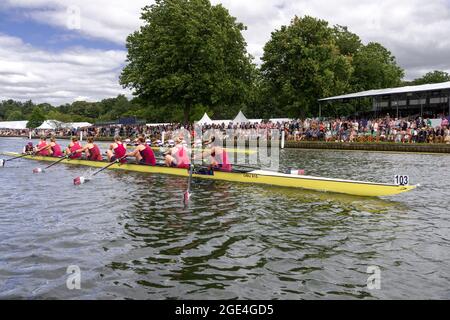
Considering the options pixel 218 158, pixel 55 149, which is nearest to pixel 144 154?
pixel 218 158

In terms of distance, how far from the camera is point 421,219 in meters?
10.9

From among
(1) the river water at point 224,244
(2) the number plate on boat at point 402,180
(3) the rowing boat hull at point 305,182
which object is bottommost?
(1) the river water at point 224,244

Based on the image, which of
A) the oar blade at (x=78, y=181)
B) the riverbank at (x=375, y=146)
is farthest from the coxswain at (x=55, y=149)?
the riverbank at (x=375, y=146)

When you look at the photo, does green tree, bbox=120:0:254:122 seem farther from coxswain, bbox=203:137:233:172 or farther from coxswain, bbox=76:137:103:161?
coxswain, bbox=203:137:233:172

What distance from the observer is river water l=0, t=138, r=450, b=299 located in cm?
668

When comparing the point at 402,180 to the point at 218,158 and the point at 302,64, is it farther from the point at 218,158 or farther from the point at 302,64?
the point at 302,64

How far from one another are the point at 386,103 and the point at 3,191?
1754 inches

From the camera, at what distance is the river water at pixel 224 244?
6684 millimetres

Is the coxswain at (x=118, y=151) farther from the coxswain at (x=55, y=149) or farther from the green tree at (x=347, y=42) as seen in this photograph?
the green tree at (x=347, y=42)

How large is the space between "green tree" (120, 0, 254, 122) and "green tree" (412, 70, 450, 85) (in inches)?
2648

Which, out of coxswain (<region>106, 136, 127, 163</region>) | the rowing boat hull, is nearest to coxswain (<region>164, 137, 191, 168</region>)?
the rowing boat hull

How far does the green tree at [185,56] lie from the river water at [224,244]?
1341 inches
